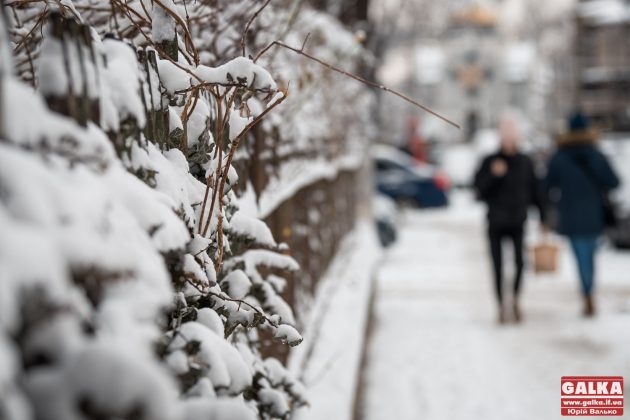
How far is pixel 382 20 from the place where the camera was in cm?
1609

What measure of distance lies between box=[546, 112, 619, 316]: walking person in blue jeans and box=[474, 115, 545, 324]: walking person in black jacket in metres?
0.46

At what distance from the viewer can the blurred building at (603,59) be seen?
46969mm

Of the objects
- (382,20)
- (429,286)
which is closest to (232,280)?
(429,286)

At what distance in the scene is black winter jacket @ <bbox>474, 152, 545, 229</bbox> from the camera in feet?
22.6

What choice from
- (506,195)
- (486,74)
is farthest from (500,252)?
(486,74)

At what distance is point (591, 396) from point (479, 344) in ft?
5.78

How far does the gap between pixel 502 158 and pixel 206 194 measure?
5.68m

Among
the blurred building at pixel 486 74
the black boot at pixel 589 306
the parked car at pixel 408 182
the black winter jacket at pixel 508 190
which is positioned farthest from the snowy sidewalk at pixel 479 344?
the blurred building at pixel 486 74

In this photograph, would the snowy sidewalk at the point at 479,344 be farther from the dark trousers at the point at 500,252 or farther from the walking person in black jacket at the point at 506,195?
the walking person in black jacket at the point at 506,195

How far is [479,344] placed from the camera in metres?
6.16

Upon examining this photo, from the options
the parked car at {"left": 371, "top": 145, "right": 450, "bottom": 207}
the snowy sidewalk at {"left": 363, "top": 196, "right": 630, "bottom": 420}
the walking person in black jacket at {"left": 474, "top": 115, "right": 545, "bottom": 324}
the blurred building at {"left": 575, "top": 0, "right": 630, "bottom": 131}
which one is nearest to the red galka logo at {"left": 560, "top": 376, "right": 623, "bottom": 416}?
the snowy sidewalk at {"left": 363, "top": 196, "right": 630, "bottom": 420}

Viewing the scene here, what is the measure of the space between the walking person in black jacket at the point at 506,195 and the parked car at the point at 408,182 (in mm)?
11703

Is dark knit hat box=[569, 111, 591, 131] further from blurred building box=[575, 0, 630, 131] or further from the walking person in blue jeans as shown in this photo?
blurred building box=[575, 0, 630, 131]

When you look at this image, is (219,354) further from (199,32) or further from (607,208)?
(607,208)
